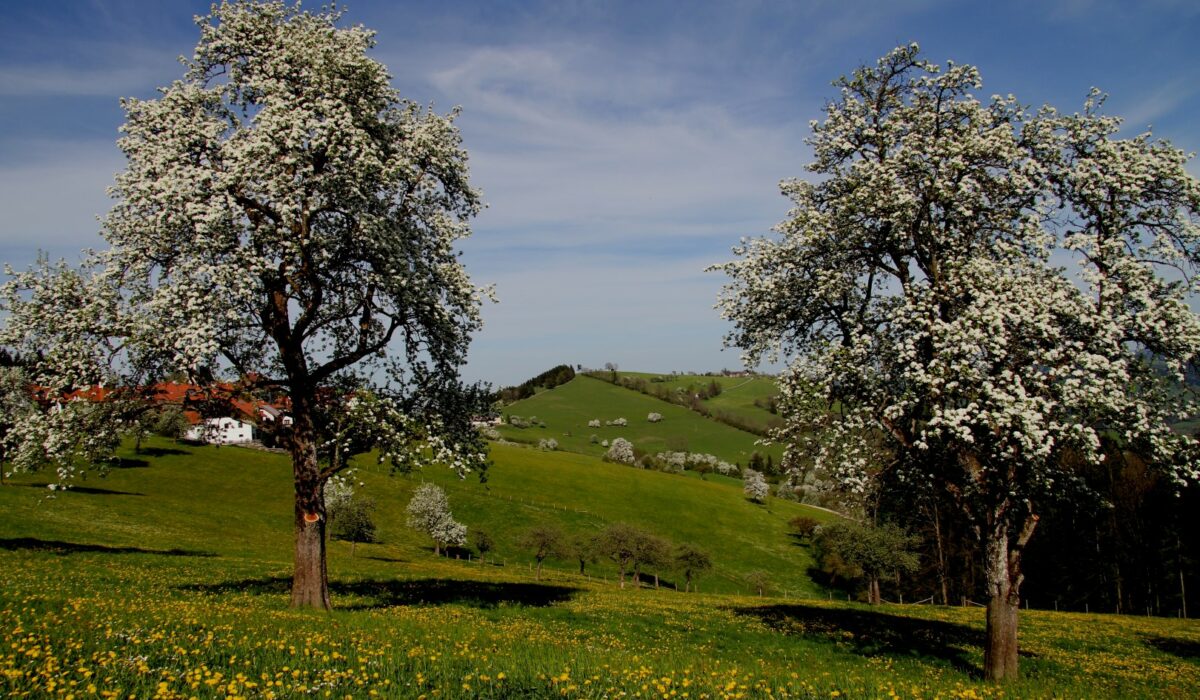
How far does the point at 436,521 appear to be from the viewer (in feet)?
288

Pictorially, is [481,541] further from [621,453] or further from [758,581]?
[621,453]

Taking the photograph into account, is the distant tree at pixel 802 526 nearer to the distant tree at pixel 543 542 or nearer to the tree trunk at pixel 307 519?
the distant tree at pixel 543 542

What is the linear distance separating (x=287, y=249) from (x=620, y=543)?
70034 millimetres

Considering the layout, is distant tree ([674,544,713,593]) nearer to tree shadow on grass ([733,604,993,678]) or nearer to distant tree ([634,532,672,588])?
distant tree ([634,532,672,588])

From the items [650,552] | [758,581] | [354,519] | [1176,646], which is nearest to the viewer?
[1176,646]

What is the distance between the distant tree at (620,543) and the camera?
82250mm

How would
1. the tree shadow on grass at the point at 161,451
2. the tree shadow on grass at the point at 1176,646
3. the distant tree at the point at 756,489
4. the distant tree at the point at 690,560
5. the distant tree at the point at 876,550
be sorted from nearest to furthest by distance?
the tree shadow on grass at the point at 1176,646 < the distant tree at the point at 876,550 < the distant tree at the point at 690,560 < the tree shadow on grass at the point at 161,451 < the distant tree at the point at 756,489

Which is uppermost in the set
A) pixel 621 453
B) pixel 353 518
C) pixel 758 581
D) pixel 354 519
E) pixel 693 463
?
pixel 621 453

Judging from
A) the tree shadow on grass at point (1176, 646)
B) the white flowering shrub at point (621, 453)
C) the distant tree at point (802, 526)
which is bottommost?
the distant tree at point (802, 526)

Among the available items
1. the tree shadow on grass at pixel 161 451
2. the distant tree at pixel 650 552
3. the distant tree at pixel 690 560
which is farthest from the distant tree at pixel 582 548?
the tree shadow on grass at pixel 161 451

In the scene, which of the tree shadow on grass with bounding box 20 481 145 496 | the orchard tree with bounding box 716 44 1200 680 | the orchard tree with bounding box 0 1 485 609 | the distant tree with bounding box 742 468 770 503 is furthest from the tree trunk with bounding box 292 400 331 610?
the distant tree with bounding box 742 468 770 503

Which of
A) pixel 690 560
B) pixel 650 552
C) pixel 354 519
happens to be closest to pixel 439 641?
pixel 354 519

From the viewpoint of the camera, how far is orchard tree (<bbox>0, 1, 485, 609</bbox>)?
18000mm

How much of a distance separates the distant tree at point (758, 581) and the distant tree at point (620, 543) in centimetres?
1994
